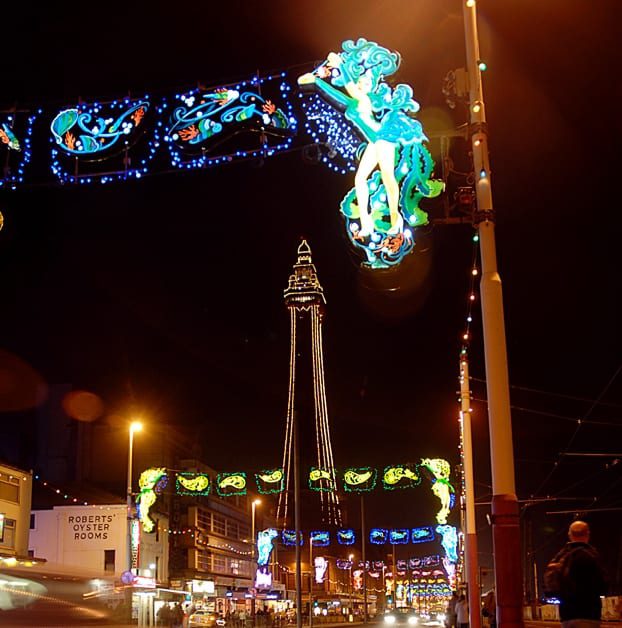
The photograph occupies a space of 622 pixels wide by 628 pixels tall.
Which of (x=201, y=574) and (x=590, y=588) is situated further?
(x=201, y=574)

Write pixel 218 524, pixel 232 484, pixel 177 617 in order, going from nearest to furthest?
pixel 177 617 → pixel 232 484 → pixel 218 524

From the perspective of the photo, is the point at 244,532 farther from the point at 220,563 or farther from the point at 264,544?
the point at 264,544

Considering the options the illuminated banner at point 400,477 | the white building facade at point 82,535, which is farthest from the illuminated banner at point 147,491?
the illuminated banner at point 400,477

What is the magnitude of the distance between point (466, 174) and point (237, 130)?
2982mm

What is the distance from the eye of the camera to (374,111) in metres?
9.95

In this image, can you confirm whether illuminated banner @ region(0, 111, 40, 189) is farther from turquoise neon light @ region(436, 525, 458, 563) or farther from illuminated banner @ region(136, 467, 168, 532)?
illuminated banner @ region(136, 467, 168, 532)

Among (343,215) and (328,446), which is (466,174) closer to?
(343,215)

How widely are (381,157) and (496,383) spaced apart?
2.81m

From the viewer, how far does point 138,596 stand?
36.5 metres

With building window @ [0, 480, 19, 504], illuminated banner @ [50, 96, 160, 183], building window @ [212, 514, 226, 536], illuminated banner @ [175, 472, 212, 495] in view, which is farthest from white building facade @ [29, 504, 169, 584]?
illuminated banner @ [50, 96, 160, 183]

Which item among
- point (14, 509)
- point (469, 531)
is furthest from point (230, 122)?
point (14, 509)

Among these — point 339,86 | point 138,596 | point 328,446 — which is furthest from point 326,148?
point 328,446

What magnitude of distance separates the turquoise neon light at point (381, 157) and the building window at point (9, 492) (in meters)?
31.6

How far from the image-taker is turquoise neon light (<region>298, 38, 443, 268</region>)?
960 cm
